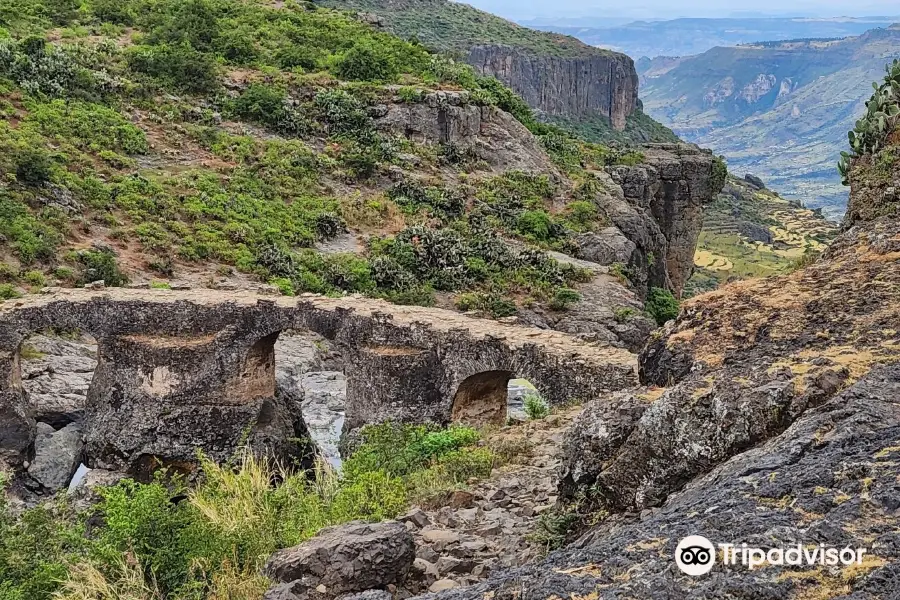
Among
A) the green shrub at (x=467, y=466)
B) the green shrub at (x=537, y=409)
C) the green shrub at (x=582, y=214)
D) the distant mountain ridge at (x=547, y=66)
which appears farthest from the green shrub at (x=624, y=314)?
the distant mountain ridge at (x=547, y=66)

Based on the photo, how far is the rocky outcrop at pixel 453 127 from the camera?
96.4 ft

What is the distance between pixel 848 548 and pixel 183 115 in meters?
26.5

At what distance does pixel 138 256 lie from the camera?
2077cm

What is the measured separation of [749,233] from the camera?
2894 inches

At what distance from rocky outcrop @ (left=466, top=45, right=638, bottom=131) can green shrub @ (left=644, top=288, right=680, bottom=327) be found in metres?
68.3

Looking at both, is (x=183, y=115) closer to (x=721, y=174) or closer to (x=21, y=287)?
(x=21, y=287)

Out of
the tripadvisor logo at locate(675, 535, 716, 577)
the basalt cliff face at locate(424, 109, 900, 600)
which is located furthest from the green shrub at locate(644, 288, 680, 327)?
the tripadvisor logo at locate(675, 535, 716, 577)

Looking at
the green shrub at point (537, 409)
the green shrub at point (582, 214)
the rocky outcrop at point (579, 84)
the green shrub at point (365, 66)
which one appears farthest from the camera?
the rocky outcrop at point (579, 84)

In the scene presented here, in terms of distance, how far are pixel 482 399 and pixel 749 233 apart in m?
65.0

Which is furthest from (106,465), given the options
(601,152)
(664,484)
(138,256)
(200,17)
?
(601,152)

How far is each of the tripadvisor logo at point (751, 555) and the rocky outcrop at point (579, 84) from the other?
9146 centimetres

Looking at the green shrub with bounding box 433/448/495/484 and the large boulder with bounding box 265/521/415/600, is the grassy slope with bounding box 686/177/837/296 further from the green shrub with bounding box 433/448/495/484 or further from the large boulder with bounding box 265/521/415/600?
the large boulder with bounding box 265/521/415/600

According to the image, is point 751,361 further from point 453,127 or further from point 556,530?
point 453,127

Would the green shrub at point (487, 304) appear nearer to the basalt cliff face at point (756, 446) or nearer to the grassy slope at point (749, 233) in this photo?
the basalt cliff face at point (756, 446)
